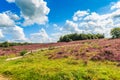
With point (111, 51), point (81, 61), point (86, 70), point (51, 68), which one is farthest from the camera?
point (111, 51)

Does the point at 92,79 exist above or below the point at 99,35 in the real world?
below

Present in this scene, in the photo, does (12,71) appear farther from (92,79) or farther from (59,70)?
(92,79)

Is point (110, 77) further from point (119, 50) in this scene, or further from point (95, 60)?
point (119, 50)

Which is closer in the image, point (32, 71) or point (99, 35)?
point (32, 71)

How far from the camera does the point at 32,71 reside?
72.6 ft

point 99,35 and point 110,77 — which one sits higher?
point 99,35

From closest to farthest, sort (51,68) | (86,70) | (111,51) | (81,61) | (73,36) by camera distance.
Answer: (86,70)
(51,68)
(81,61)
(111,51)
(73,36)

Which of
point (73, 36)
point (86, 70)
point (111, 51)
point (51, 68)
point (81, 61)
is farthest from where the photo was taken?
point (73, 36)

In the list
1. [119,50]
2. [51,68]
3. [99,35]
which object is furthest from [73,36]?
[51,68]

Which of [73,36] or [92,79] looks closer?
[92,79]

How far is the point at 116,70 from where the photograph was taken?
22312 mm

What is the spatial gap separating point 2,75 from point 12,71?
45.7 inches

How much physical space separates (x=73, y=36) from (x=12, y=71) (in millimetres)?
82213

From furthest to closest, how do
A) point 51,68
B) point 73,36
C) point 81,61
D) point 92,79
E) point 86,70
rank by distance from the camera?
point 73,36 → point 81,61 → point 51,68 → point 86,70 → point 92,79
